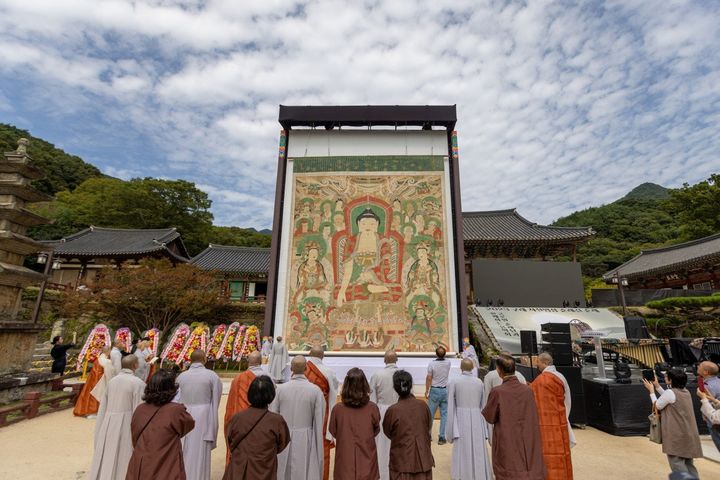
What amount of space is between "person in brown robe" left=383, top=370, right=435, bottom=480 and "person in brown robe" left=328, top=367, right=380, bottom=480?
0.16 meters

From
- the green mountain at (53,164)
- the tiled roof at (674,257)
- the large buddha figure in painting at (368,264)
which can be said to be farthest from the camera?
the green mountain at (53,164)

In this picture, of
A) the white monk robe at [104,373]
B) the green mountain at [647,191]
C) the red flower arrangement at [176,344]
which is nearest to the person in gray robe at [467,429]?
the white monk robe at [104,373]

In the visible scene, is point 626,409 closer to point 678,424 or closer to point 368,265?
point 678,424

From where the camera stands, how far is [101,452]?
10.8ft

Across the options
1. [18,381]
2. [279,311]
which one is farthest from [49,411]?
[279,311]

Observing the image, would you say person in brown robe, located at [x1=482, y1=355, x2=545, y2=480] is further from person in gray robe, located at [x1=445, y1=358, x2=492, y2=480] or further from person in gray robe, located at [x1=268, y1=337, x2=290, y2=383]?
person in gray robe, located at [x1=268, y1=337, x2=290, y2=383]

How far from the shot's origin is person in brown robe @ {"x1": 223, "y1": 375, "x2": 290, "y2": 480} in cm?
250

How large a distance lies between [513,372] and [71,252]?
2642 cm

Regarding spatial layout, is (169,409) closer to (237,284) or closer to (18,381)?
(18,381)

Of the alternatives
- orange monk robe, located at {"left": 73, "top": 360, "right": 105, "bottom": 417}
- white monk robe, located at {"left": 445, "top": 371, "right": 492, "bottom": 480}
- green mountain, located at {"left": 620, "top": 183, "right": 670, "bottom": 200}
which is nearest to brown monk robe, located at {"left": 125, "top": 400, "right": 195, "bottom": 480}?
white monk robe, located at {"left": 445, "top": 371, "right": 492, "bottom": 480}

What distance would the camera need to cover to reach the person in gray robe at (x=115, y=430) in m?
3.26

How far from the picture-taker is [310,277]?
35.0ft

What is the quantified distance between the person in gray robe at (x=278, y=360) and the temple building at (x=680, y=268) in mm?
15965

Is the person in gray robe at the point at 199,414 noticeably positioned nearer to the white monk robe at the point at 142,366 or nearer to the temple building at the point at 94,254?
the white monk robe at the point at 142,366
